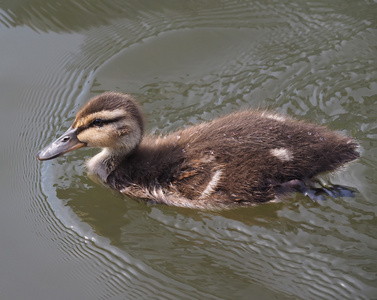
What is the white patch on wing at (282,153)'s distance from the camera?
3.53 m

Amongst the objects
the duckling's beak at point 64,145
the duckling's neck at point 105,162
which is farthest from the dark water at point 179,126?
the duckling's beak at point 64,145

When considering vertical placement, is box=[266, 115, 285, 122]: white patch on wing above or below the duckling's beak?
below

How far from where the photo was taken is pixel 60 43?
498 centimetres

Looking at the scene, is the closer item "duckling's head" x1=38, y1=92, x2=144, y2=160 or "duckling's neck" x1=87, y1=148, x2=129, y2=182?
"duckling's head" x1=38, y1=92, x2=144, y2=160

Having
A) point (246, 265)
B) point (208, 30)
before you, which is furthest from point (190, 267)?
point (208, 30)

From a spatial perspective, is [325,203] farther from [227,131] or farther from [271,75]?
[271,75]

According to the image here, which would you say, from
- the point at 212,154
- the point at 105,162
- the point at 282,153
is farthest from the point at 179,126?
the point at 282,153

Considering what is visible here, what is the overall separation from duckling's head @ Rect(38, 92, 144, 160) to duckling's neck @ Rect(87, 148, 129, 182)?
5 cm

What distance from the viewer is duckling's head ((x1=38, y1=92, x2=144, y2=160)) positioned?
12.1 ft

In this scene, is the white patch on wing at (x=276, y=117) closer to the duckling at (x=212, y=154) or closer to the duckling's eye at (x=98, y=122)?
the duckling at (x=212, y=154)

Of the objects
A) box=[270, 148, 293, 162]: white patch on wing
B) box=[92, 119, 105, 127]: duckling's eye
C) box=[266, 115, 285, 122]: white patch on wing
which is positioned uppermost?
box=[92, 119, 105, 127]: duckling's eye

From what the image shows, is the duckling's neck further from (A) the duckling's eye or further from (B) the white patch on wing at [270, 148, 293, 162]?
(B) the white patch on wing at [270, 148, 293, 162]

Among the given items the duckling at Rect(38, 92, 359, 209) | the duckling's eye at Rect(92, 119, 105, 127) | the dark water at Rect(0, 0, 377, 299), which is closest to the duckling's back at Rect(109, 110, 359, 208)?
the duckling at Rect(38, 92, 359, 209)

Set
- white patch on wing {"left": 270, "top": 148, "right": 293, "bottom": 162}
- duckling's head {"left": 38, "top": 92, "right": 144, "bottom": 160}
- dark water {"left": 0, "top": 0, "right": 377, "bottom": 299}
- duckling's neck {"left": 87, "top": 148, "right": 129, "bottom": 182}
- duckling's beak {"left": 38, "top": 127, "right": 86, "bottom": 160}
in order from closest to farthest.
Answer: dark water {"left": 0, "top": 0, "right": 377, "bottom": 299}, white patch on wing {"left": 270, "top": 148, "right": 293, "bottom": 162}, duckling's head {"left": 38, "top": 92, "right": 144, "bottom": 160}, duckling's beak {"left": 38, "top": 127, "right": 86, "bottom": 160}, duckling's neck {"left": 87, "top": 148, "right": 129, "bottom": 182}
